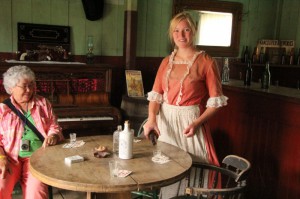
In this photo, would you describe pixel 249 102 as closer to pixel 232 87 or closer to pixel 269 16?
pixel 232 87

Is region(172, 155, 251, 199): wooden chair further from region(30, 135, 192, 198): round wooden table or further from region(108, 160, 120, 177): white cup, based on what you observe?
region(108, 160, 120, 177): white cup

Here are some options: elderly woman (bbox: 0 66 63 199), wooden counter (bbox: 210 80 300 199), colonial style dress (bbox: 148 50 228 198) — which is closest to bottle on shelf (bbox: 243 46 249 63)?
wooden counter (bbox: 210 80 300 199)

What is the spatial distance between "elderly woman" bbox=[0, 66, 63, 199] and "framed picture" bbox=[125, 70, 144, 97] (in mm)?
1923

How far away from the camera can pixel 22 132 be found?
2.21 metres

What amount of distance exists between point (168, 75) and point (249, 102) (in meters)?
1.11

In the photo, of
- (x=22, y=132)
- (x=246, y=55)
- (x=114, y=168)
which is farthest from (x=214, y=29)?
(x=114, y=168)

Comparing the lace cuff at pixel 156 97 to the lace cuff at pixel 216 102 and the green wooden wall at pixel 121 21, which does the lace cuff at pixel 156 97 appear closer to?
the lace cuff at pixel 216 102

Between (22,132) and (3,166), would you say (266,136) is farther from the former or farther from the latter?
(3,166)

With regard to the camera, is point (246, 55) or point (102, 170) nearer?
point (102, 170)

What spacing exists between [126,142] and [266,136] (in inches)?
57.4

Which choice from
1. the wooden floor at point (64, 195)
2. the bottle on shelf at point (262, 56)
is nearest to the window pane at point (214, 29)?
the bottle on shelf at point (262, 56)

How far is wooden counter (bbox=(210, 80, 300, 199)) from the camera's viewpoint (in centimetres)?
260

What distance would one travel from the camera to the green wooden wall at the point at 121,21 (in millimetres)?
3830

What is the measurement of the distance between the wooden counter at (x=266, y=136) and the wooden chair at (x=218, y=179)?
2.40ft
